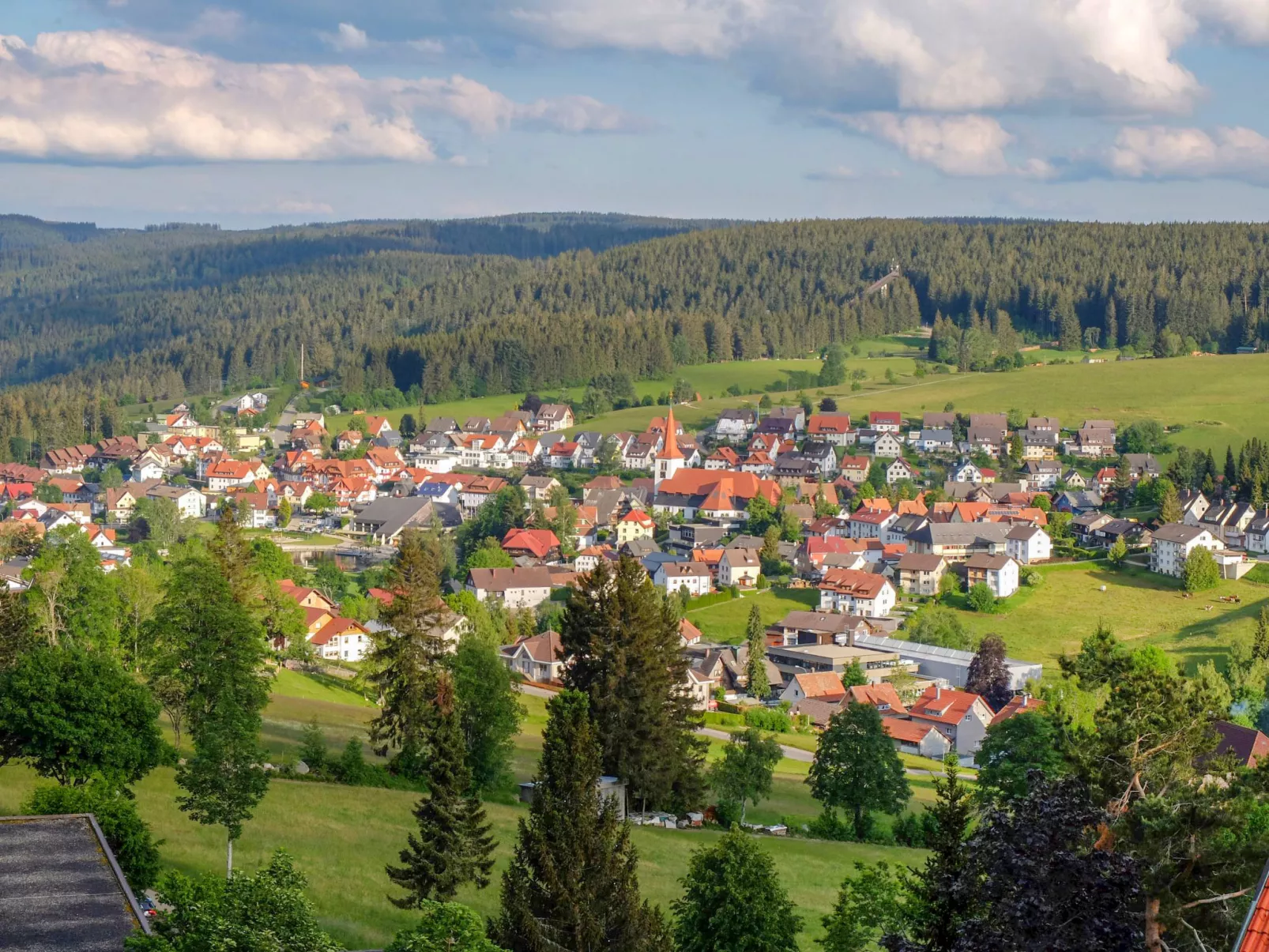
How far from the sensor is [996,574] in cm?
7706

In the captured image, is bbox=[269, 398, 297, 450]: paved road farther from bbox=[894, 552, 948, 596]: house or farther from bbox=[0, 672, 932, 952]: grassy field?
bbox=[0, 672, 932, 952]: grassy field

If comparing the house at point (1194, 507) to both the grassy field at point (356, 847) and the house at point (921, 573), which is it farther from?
the grassy field at point (356, 847)

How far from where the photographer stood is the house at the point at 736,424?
124188 mm

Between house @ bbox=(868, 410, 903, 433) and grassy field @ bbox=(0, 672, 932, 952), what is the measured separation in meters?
80.8

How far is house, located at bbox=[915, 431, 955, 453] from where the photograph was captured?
114 m

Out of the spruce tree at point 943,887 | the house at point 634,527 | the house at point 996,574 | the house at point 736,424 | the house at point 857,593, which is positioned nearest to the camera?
the spruce tree at point 943,887

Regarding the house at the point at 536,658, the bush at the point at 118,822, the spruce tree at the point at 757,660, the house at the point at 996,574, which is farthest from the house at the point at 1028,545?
the bush at the point at 118,822

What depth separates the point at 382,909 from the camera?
24281 millimetres

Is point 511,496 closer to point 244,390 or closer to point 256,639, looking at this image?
point 256,639

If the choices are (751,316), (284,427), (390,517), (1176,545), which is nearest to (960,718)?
(1176,545)

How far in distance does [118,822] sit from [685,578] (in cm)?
5885

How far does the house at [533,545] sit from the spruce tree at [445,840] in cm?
6400

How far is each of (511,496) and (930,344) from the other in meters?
71.2

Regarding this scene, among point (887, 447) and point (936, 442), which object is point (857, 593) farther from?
point (936, 442)
